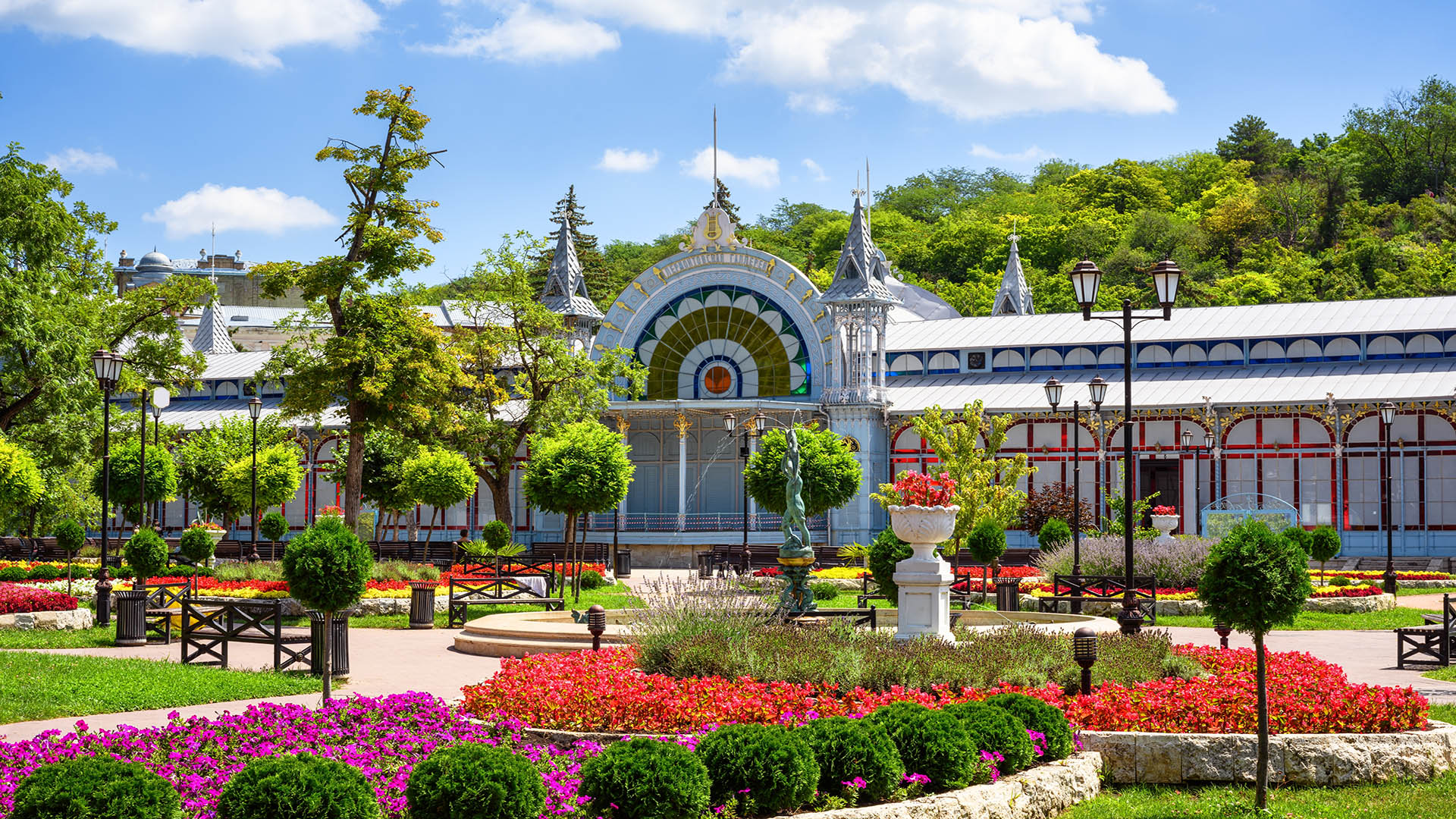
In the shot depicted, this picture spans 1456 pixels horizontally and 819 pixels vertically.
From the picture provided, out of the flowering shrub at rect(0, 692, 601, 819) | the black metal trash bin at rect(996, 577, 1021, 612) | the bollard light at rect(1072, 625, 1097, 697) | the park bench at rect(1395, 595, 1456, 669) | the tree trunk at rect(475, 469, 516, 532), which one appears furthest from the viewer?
the tree trunk at rect(475, 469, 516, 532)

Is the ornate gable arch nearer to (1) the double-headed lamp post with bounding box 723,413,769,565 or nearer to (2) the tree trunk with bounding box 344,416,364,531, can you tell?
(1) the double-headed lamp post with bounding box 723,413,769,565

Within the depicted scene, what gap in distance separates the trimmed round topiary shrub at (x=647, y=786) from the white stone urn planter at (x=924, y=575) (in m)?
7.76

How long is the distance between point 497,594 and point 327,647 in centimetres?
1420

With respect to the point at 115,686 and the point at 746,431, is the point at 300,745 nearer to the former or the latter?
the point at 115,686

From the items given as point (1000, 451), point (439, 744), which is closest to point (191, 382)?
point (1000, 451)

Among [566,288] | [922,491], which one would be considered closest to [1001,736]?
[922,491]

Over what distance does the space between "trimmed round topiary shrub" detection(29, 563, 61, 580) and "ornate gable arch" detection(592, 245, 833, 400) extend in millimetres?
18586

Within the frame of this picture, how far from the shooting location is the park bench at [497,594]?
84.4 feet

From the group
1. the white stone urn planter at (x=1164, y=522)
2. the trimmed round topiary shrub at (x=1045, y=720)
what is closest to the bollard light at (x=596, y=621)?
the trimmed round topiary shrub at (x=1045, y=720)

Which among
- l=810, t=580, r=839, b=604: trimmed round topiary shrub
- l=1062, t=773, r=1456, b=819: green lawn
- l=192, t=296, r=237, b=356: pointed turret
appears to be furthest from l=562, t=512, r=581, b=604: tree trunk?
l=192, t=296, r=237, b=356: pointed turret

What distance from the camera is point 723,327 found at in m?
46.2

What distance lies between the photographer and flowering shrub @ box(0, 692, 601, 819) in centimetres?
853

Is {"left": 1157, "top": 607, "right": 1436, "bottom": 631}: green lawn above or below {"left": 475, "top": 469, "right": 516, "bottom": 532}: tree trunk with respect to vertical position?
below

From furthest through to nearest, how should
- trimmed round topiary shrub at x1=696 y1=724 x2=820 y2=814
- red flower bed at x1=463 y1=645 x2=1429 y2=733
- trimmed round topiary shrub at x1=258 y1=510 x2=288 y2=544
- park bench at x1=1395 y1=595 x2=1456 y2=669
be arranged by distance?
1. trimmed round topiary shrub at x1=258 y1=510 x2=288 y2=544
2. park bench at x1=1395 y1=595 x2=1456 y2=669
3. red flower bed at x1=463 y1=645 x2=1429 y2=733
4. trimmed round topiary shrub at x1=696 y1=724 x2=820 y2=814
